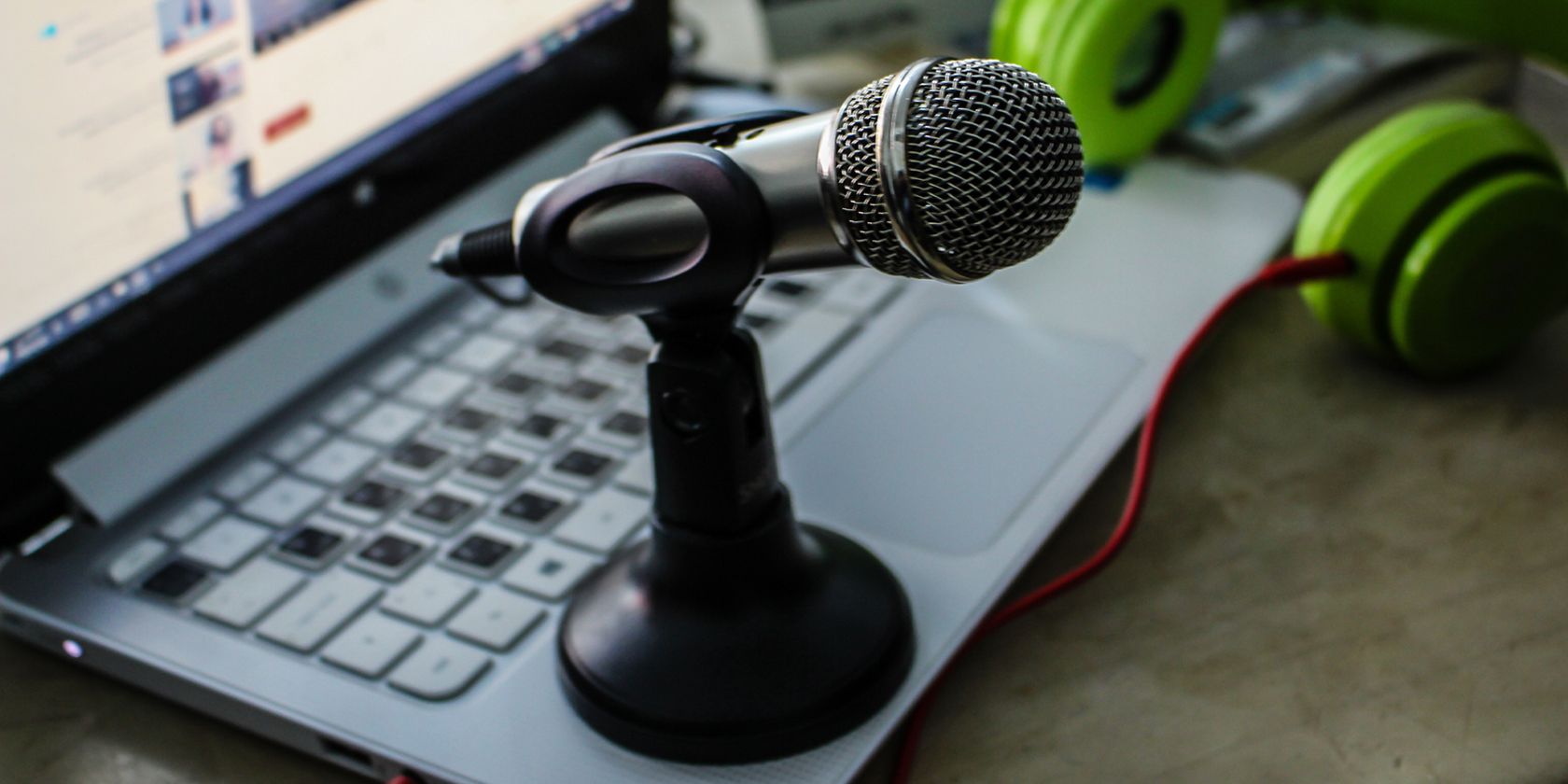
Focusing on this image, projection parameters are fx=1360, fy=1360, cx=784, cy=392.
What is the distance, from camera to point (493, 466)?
0.56 meters

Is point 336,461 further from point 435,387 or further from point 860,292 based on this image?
point 860,292

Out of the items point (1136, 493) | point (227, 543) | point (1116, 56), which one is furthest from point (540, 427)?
point (1116, 56)

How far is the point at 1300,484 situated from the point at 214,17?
48 centimetres

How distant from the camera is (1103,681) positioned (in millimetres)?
468

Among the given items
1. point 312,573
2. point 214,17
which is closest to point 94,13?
point 214,17

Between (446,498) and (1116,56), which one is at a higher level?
(1116,56)

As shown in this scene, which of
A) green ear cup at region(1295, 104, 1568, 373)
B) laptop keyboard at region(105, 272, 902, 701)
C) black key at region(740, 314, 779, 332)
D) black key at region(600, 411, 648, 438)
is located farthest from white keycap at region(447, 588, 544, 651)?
green ear cup at region(1295, 104, 1568, 373)

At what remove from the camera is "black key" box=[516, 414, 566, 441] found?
58 centimetres

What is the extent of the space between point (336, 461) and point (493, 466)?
75 mm

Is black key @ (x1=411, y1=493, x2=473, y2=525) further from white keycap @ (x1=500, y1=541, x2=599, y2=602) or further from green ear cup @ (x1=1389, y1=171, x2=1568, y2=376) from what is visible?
green ear cup @ (x1=1389, y1=171, x2=1568, y2=376)

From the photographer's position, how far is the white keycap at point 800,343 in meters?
0.61

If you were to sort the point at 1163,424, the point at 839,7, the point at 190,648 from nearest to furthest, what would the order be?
the point at 190,648
the point at 1163,424
the point at 839,7

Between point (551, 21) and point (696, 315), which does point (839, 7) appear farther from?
point (696, 315)

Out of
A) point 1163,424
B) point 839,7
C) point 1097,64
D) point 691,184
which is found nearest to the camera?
point 691,184
